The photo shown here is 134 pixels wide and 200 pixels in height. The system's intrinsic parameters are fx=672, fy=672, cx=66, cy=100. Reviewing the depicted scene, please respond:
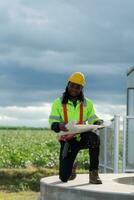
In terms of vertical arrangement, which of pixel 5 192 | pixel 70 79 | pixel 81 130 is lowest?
pixel 5 192

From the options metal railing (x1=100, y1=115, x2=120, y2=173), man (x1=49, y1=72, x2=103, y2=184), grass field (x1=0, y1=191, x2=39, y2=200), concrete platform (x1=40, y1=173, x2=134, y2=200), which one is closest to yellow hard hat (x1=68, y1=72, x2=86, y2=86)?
man (x1=49, y1=72, x2=103, y2=184)

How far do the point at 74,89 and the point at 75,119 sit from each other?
41 cm

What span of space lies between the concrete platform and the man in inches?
9.2

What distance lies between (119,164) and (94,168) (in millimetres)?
7555

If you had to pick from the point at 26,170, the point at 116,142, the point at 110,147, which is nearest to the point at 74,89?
the point at 116,142

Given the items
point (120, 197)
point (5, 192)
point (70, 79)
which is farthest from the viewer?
point (5, 192)

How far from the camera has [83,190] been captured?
8.61 metres

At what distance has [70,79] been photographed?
29.3ft

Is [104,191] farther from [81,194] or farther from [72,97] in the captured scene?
[72,97]

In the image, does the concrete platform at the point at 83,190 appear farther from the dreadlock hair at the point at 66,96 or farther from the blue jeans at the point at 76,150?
the dreadlock hair at the point at 66,96

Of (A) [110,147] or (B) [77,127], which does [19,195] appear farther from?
(B) [77,127]

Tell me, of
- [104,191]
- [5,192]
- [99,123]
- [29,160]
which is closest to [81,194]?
[104,191]

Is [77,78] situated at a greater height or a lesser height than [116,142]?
greater

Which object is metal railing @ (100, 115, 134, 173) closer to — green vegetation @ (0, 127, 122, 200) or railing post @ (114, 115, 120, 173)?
railing post @ (114, 115, 120, 173)
